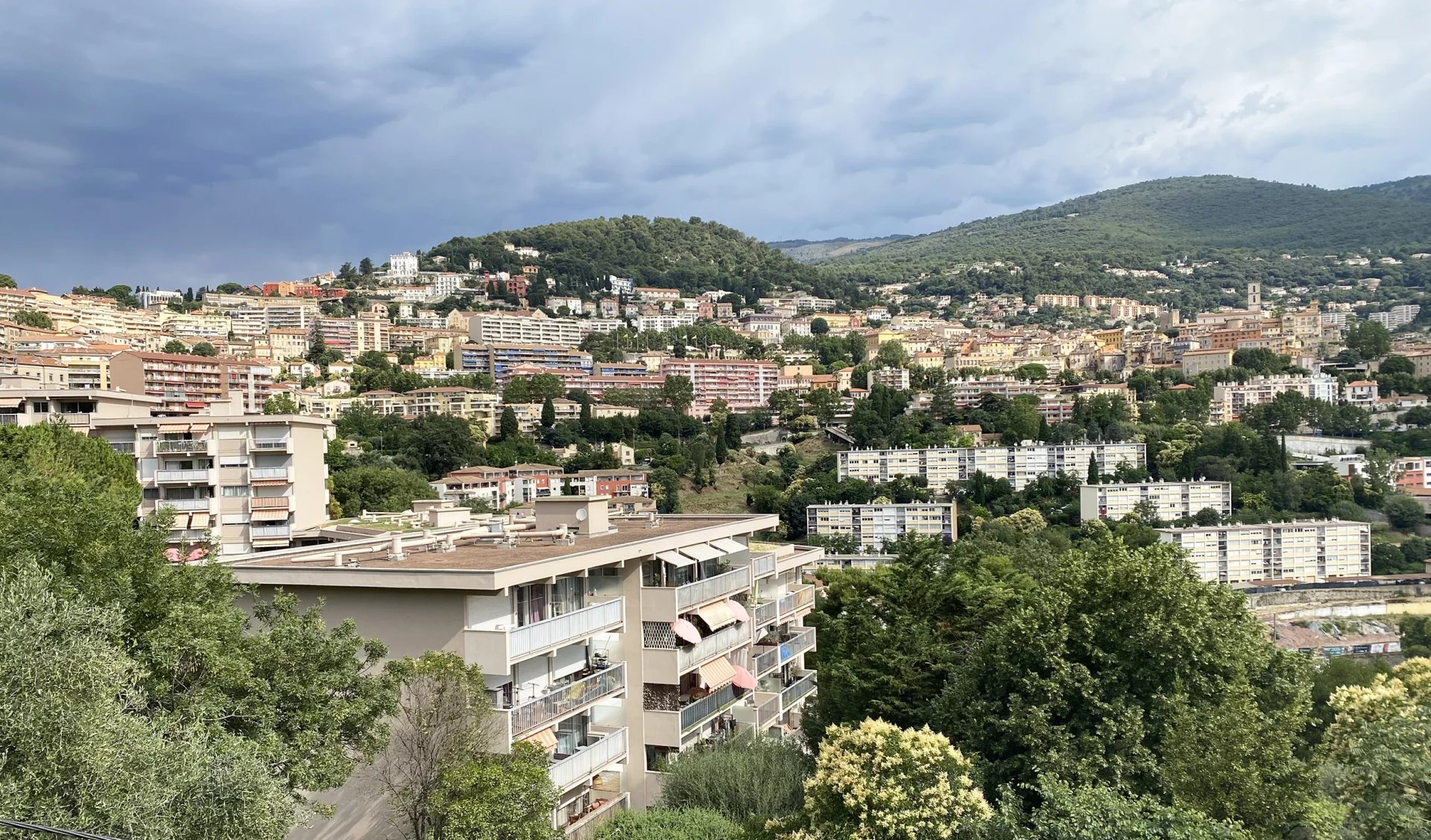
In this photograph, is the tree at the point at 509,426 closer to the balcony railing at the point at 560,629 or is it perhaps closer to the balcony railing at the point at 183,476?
the balcony railing at the point at 183,476

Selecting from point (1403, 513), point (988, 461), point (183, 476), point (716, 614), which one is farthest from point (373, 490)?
point (1403, 513)

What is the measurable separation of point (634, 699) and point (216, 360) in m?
82.2

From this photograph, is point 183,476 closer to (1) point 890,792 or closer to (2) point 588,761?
(2) point 588,761

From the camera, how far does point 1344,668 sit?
3272 centimetres

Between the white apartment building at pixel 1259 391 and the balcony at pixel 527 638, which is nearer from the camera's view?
the balcony at pixel 527 638

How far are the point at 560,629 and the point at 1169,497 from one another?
73.7 metres

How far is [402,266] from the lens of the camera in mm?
182625

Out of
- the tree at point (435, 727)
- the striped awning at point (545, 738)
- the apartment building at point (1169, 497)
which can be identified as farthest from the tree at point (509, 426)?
the tree at point (435, 727)

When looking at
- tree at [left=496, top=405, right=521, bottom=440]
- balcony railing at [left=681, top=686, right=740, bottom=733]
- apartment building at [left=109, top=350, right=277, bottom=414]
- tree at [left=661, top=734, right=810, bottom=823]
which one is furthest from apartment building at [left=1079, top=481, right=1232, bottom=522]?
tree at [left=661, top=734, right=810, bottom=823]

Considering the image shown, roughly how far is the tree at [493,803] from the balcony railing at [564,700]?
1341mm

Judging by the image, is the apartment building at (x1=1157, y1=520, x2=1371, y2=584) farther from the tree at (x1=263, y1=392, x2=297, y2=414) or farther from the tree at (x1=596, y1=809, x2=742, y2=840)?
the tree at (x1=263, y1=392, x2=297, y2=414)

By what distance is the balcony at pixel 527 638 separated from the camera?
1277 centimetres

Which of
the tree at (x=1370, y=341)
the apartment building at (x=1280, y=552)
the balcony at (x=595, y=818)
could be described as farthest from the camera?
the tree at (x=1370, y=341)

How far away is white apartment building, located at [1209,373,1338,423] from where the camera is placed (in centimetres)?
10588
